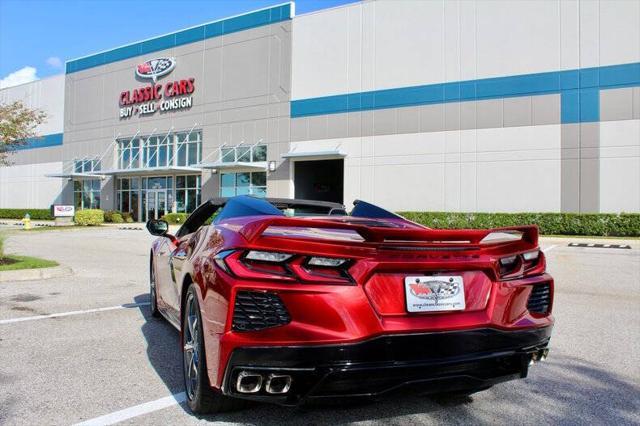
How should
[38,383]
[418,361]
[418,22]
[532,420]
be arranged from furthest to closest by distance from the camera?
[418,22]
[38,383]
[532,420]
[418,361]

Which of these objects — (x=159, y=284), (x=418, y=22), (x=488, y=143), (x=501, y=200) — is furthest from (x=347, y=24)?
(x=159, y=284)

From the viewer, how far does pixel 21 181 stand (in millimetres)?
45125

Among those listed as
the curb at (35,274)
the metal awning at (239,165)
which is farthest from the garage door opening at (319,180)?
the curb at (35,274)

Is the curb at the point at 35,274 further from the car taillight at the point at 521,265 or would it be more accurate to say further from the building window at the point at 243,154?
the building window at the point at 243,154

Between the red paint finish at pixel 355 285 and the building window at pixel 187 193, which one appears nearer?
the red paint finish at pixel 355 285

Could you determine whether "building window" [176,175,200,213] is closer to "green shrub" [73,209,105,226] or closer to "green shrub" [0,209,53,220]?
"green shrub" [73,209,105,226]

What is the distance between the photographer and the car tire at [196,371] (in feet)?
9.36

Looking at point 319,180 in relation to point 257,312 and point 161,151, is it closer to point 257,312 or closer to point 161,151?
point 161,151

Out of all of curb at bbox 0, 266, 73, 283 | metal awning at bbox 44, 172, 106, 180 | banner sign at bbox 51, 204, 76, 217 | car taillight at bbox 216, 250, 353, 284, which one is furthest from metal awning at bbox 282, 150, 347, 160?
car taillight at bbox 216, 250, 353, 284

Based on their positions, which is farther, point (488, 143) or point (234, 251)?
point (488, 143)

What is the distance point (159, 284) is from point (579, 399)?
3.90 metres

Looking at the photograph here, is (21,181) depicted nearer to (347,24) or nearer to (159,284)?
(347,24)

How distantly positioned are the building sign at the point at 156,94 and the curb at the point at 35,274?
26.5m

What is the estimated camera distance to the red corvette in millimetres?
2381
